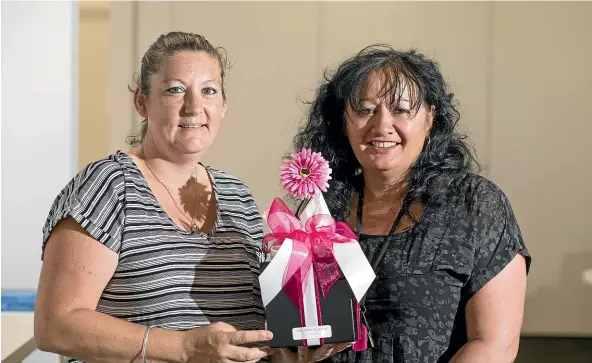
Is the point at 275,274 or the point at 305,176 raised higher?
the point at 305,176

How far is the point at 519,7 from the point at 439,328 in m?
1.97

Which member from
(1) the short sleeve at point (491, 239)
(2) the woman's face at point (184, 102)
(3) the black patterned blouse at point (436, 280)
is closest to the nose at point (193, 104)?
(2) the woman's face at point (184, 102)

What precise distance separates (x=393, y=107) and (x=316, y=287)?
0.39 metres

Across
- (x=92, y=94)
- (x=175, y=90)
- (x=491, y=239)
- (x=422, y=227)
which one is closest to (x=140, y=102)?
(x=175, y=90)

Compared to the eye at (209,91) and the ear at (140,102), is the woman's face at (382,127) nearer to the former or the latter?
the eye at (209,91)

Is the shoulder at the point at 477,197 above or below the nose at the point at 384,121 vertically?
below

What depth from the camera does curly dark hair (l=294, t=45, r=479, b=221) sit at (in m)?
1.48

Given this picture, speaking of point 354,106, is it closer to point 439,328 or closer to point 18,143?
point 439,328

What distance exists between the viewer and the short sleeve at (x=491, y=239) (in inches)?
54.7

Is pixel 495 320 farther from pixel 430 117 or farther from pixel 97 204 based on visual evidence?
pixel 97 204

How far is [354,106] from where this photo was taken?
1479 millimetres

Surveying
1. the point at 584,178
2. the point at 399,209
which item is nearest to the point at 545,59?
the point at 584,178

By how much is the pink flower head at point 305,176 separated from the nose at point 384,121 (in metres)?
0.15

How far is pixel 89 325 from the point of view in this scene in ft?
4.25
